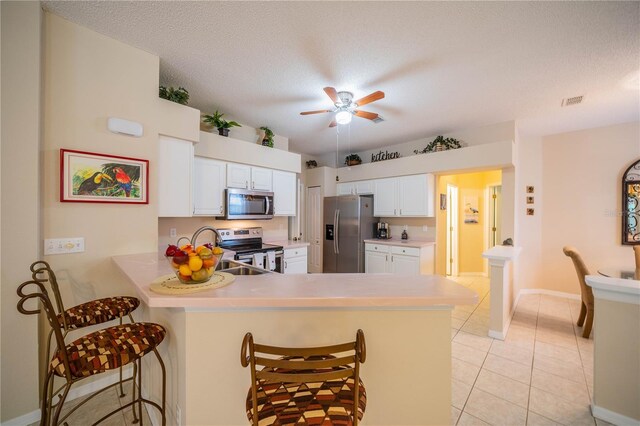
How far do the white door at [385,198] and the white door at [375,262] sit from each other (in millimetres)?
808

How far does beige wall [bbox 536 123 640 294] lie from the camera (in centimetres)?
370

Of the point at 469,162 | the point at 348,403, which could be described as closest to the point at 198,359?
the point at 348,403

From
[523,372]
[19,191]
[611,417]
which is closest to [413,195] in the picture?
[523,372]

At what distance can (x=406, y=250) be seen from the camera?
4309mm

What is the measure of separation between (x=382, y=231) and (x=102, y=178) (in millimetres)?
4275

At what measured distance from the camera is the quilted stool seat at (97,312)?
158 cm

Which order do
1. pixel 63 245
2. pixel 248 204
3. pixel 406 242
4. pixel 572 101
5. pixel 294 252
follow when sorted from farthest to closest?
pixel 406 242 → pixel 294 252 → pixel 248 204 → pixel 572 101 → pixel 63 245

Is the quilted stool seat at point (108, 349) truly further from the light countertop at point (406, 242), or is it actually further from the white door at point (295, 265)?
the light countertop at point (406, 242)

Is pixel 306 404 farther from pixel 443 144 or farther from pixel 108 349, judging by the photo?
pixel 443 144

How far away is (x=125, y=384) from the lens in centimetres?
206

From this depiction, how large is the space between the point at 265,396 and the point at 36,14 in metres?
2.75

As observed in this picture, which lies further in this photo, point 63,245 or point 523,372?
point 523,372

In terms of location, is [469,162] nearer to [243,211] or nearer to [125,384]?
[243,211]

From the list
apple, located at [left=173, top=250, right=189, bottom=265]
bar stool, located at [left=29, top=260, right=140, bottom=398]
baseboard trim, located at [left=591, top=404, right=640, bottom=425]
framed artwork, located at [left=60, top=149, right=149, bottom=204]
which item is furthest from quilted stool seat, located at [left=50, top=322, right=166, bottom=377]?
baseboard trim, located at [left=591, top=404, right=640, bottom=425]
